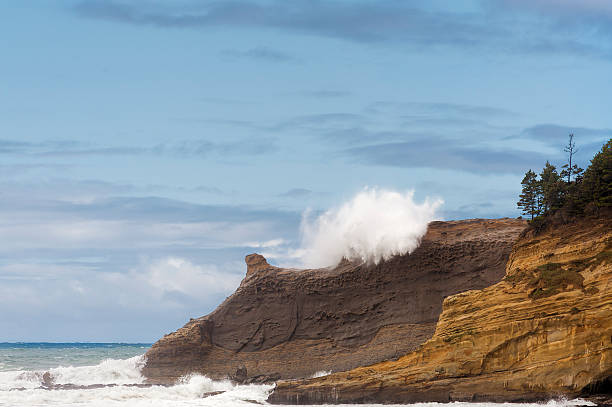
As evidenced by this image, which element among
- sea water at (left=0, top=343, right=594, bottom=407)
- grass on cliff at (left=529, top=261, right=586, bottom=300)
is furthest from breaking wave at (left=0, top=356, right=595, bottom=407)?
grass on cliff at (left=529, top=261, right=586, bottom=300)

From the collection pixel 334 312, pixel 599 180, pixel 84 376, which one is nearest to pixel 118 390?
pixel 84 376

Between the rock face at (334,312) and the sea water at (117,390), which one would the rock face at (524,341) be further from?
the rock face at (334,312)

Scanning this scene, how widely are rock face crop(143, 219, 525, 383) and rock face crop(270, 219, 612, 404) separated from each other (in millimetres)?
5311

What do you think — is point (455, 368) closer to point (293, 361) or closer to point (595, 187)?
point (595, 187)

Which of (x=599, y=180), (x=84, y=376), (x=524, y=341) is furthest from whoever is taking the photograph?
(x=84, y=376)

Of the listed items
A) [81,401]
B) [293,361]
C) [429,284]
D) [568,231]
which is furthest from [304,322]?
[568,231]

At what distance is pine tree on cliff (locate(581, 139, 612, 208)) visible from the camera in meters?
25.5

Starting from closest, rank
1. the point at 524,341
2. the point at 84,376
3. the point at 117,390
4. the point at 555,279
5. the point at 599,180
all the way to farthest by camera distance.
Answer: the point at 524,341, the point at 555,279, the point at 599,180, the point at 117,390, the point at 84,376

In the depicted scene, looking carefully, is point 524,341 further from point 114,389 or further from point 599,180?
point 114,389

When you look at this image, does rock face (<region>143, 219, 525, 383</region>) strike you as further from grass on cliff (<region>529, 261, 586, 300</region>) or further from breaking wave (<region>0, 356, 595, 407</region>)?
grass on cliff (<region>529, 261, 586, 300</region>)

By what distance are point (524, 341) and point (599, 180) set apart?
6513mm

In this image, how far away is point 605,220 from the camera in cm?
2475

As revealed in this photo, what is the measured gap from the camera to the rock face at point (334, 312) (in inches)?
1243

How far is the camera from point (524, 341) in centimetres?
2336
